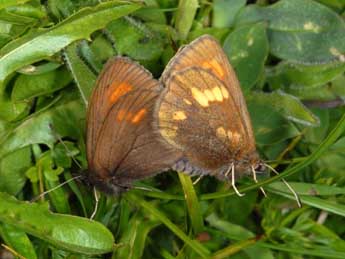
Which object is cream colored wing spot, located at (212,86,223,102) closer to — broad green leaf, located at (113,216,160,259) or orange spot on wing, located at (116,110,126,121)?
orange spot on wing, located at (116,110,126,121)

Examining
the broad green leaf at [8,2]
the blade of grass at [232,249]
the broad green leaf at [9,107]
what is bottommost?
the blade of grass at [232,249]

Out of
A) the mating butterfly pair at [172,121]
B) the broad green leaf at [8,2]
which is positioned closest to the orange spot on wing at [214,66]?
the mating butterfly pair at [172,121]

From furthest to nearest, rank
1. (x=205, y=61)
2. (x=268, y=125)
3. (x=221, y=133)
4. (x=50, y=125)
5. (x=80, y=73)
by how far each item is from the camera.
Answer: (x=268, y=125) < (x=50, y=125) < (x=80, y=73) < (x=221, y=133) < (x=205, y=61)

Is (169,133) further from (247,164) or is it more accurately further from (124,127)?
(247,164)

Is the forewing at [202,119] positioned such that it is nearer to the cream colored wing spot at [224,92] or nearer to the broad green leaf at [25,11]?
the cream colored wing spot at [224,92]

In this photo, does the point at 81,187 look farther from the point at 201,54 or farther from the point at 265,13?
the point at 265,13

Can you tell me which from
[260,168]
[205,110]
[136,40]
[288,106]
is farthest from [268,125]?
[136,40]
